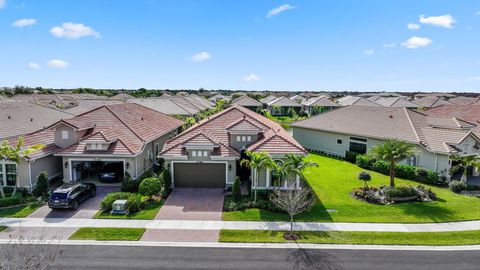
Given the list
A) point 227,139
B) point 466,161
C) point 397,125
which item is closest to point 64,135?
point 227,139

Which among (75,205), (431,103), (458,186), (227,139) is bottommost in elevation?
(75,205)

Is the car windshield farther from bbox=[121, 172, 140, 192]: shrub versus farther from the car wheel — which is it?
bbox=[121, 172, 140, 192]: shrub

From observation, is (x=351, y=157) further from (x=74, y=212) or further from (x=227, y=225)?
(x=74, y=212)

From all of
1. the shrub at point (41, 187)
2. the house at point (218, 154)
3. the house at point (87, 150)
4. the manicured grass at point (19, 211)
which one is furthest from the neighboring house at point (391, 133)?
the manicured grass at point (19, 211)

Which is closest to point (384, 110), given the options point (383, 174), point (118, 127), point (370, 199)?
point (383, 174)

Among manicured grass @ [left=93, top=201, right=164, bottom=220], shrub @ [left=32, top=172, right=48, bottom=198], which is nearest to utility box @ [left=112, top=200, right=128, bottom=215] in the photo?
manicured grass @ [left=93, top=201, right=164, bottom=220]

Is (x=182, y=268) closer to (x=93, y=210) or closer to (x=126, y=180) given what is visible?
(x=93, y=210)

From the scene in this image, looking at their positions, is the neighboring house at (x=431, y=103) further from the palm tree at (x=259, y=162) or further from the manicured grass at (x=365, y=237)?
the palm tree at (x=259, y=162)
